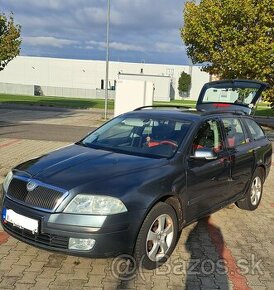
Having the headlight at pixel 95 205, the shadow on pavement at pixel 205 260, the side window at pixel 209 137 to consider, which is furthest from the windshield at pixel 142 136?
the shadow on pavement at pixel 205 260

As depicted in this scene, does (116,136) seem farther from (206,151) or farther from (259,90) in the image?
(259,90)

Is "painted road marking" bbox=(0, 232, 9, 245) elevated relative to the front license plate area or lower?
lower

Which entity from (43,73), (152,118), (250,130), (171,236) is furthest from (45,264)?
(43,73)

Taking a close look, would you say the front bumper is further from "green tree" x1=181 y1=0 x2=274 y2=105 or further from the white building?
the white building

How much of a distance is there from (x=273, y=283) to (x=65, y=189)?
218 cm

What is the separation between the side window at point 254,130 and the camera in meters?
6.35

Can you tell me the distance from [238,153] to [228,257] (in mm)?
1586

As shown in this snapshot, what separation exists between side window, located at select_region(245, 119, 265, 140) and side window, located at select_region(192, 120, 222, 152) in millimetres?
1192

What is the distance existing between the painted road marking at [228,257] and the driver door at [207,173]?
384 mm

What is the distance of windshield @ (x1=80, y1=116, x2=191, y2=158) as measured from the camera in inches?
186

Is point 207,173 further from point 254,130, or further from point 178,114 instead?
point 254,130

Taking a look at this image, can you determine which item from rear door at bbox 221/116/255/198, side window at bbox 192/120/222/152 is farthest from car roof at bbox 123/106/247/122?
rear door at bbox 221/116/255/198

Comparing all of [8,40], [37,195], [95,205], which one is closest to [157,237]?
[95,205]

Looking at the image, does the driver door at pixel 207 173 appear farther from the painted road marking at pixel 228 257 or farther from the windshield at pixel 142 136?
the painted road marking at pixel 228 257
